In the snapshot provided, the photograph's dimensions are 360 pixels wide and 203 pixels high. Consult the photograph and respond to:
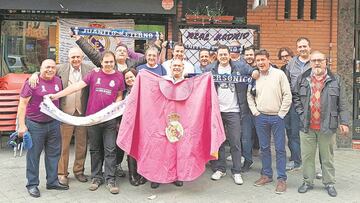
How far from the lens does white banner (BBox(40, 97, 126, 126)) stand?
18.4 ft

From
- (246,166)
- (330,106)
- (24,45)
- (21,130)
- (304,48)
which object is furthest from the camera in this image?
(24,45)

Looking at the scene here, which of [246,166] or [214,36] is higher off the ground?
[214,36]

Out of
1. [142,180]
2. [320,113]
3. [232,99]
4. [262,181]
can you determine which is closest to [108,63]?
[142,180]

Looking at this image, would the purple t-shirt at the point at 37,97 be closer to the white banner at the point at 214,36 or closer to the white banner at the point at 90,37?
the white banner at the point at 90,37

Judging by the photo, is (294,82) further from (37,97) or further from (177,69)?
(37,97)

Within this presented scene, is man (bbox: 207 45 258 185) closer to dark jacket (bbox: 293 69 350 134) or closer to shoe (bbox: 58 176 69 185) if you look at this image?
dark jacket (bbox: 293 69 350 134)

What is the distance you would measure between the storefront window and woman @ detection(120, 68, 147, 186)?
11.5 feet

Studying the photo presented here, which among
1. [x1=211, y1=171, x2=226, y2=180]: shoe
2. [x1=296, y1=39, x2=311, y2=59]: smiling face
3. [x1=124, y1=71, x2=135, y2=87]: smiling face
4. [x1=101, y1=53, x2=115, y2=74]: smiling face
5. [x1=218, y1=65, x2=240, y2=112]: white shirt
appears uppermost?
[x1=296, y1=39, x2=311, y2=59]: smiling face

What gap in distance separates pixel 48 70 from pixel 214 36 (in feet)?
13.4

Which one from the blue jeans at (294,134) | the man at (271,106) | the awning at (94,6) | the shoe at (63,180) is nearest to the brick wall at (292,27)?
the awning at (94,6)

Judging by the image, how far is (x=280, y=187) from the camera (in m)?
6.05

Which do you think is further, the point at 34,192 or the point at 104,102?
the point at 104,102

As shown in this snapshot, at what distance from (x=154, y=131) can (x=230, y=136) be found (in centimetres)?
125

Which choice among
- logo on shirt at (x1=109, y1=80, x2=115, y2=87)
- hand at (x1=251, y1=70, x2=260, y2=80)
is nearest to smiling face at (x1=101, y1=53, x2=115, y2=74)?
logo on shirt at (x1=109, y1=80, x2=115, y2=87)
